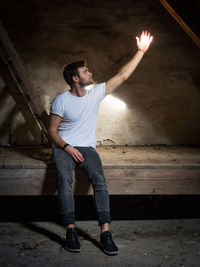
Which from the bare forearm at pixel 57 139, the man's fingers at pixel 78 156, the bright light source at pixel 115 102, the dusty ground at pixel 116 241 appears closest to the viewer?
the dusty ground at pixel 116 241

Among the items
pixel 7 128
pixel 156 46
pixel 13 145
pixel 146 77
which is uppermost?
pixel 156 46

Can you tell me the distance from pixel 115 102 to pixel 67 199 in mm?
2227

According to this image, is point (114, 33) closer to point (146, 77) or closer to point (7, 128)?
point (146, 77)

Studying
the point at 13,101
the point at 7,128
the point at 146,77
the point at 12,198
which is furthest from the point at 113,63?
the point at 12,198

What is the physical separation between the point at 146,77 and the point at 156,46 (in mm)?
502

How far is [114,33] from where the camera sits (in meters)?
4.23

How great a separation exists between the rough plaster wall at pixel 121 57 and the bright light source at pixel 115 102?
46 millimetres

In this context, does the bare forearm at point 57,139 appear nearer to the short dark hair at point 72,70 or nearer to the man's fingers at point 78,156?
the man's fingers at point 78,156

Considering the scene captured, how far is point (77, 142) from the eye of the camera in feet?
9.32

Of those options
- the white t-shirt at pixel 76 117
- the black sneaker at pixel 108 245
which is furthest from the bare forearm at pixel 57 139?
the black sneaker at pixel 108 245

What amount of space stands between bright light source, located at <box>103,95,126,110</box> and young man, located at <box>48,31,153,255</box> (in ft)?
4.02

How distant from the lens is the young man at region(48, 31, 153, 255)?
2.41 meters

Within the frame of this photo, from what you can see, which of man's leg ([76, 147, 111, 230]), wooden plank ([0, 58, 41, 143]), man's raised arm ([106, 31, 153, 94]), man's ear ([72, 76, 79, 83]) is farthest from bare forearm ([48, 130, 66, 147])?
wooden plank ([0, 58, 41, 143])

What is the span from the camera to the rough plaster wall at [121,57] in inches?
163
